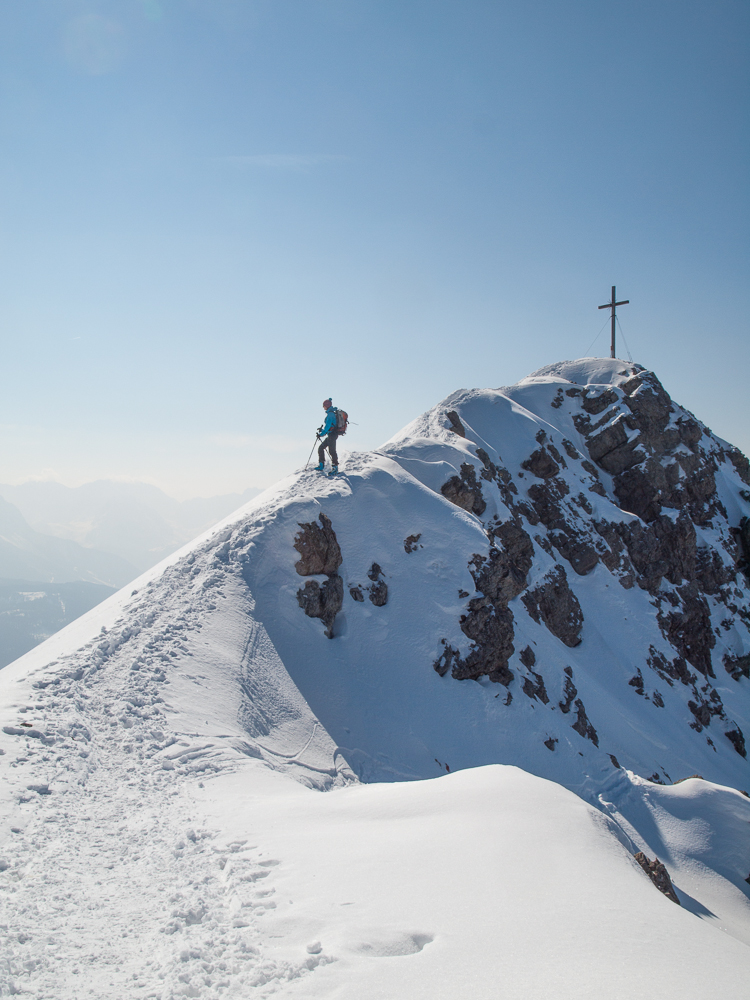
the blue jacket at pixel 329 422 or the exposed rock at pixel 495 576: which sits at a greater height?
the blue jacket at pixel 329 422

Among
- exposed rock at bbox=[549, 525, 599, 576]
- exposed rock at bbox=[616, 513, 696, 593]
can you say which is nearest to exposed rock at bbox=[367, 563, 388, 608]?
exposed rock at bbox=[549, 525, 599, 576]

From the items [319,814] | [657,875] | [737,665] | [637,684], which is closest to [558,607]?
[637,684]

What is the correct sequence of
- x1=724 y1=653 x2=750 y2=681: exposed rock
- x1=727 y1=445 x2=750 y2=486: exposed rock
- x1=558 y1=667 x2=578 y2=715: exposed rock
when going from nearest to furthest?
x1=558 y1=667 x2=578 y2=715: exposed rock, x1=724 y1=653 x2=750 y2=681: exposed rock, x1=727 y1=445 x2=750 y2=486: exposed rock

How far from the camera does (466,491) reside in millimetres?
25141

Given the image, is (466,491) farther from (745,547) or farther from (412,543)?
(745,547)

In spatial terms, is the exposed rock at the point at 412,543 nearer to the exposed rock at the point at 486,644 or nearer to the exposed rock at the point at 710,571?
the exposed rock at the point at 486,644

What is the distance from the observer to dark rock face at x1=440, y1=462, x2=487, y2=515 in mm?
24500

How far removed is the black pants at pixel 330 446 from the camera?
1976cm

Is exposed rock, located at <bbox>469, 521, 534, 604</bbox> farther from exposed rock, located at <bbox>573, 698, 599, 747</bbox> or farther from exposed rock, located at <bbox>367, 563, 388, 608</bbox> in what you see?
exposed rock, located at <bbox>573, 698, 599, 747</bbox>

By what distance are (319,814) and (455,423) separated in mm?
26158

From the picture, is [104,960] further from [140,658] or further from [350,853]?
[140,658]

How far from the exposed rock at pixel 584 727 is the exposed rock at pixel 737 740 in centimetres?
1293

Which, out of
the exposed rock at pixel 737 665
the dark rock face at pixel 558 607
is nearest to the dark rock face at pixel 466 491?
the dark rock face at pixel 558 607

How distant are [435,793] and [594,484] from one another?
30639mm
